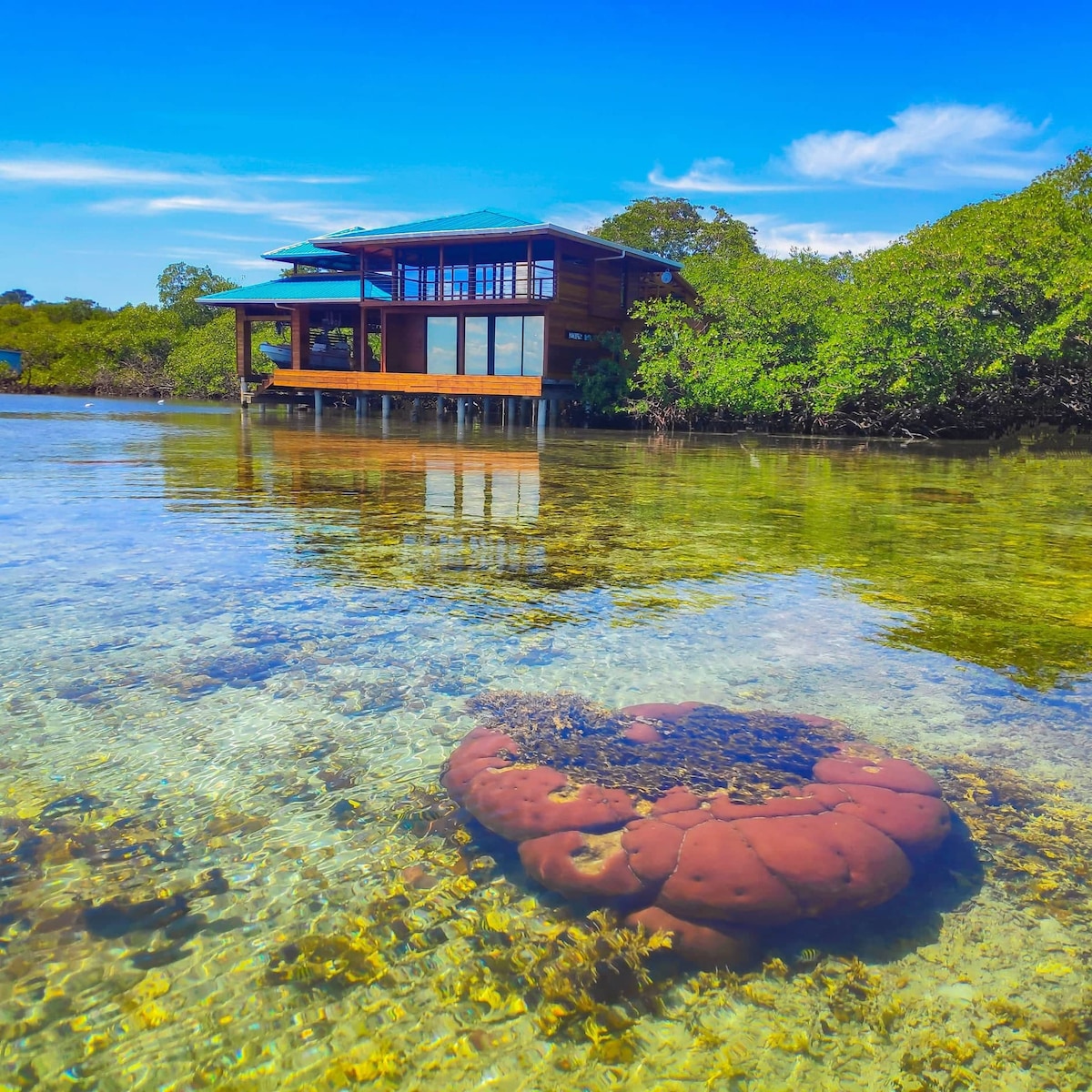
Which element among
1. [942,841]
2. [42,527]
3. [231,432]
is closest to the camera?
[942,841]

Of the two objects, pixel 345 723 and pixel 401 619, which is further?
pixel 401 619

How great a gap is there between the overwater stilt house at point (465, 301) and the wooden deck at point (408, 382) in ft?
0.11

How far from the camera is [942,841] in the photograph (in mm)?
2467

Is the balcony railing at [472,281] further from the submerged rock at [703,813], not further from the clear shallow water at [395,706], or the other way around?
the submerged rock at [703,813]

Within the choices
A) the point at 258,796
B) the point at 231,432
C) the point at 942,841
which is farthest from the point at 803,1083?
the point at 231,432

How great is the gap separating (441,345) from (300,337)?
203 inches

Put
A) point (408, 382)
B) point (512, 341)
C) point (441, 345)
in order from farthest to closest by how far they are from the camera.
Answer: point (441, 345) → point (408, 382) → point (512, 341)

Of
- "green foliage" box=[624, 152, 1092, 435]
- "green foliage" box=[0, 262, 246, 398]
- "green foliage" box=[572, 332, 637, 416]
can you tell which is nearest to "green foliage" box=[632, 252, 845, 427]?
"green foliage" box=[624, 152, 1092, 435]

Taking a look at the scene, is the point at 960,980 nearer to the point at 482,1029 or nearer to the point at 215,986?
the point at 482,1029

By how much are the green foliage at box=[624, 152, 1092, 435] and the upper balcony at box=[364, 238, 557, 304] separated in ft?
9.84

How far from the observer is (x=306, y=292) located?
29.0m

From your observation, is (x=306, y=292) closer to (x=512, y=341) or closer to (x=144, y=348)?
(x=512, y=341)

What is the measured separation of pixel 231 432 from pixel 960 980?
65.9ft

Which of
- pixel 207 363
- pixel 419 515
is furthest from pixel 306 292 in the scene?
pixel 419 515
